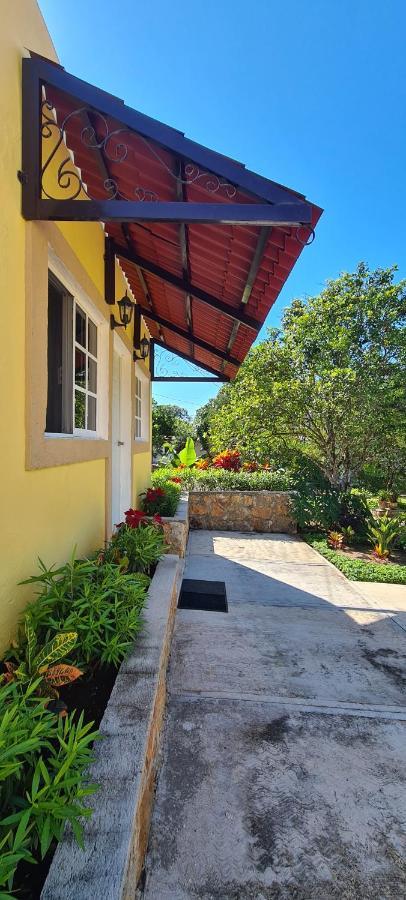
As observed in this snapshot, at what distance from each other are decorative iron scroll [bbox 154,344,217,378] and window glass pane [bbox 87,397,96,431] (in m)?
4.02

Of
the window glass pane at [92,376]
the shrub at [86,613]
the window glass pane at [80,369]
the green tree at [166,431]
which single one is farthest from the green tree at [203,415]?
the shrub at [86,613]

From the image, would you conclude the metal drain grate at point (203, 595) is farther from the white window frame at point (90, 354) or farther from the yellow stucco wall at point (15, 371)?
the yellow stucco wall at point (15, 371)

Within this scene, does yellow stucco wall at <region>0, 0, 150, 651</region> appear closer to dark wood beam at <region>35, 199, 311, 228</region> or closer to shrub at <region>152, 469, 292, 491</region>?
dark wood beam at <region>35, 199, 311, 228</region>

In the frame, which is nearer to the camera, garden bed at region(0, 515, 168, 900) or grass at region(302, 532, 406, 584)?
garden bed at region(0, 515, 168, 900)

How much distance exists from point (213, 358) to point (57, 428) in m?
5.12

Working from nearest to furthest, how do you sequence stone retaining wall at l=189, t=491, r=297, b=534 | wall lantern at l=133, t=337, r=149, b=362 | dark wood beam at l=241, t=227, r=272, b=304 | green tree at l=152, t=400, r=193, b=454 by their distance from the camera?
dark wood beam at l=241, t=227, r=272, b=304 < wall lantern at l=133, t=337, r=149, b=362 < stone retaining wall at l=189, t=491, r=297, b=534 < green tree at l=152, t=400, r=193, b=454

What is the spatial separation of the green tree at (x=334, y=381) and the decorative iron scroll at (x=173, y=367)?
6.00 feet

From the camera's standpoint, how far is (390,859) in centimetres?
196

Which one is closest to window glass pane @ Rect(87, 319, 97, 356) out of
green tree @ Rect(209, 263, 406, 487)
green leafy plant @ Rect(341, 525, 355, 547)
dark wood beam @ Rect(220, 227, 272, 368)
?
dark wood beam @ Rect(220, 227, 272, 368)

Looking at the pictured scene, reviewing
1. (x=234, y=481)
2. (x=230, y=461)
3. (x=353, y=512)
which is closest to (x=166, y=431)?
(x=230, y=461)

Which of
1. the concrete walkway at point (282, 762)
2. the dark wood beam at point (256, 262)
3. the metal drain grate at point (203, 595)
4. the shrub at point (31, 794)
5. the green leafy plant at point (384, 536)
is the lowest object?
Result: the metal drain grate at point (203, 595)

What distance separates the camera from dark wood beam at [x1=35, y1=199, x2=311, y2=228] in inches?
93.7

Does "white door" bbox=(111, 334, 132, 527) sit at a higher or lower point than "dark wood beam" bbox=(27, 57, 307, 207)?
lower

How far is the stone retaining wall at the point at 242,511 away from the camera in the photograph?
10.0 meters
